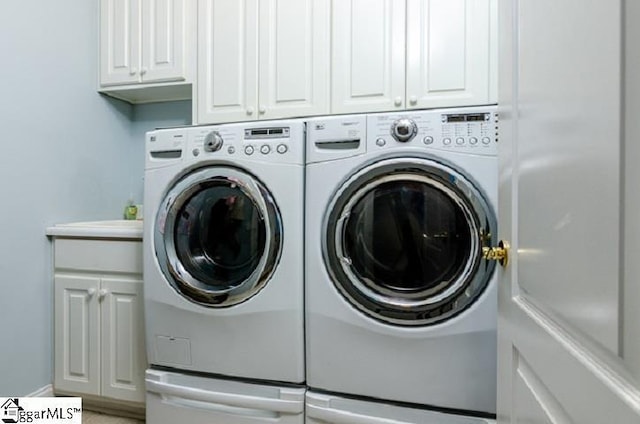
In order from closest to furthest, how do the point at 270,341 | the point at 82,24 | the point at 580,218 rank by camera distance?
the point at 580,218 → the point at 270,341 → the point at 82,24

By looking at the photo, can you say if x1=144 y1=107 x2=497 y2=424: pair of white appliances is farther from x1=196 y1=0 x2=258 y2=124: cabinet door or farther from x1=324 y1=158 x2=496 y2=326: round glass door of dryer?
x1=196 y1=0 x2=258 y2=124: cabinet door

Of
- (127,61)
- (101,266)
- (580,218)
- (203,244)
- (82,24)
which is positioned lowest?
(101,266)

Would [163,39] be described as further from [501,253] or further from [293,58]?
[501,253]

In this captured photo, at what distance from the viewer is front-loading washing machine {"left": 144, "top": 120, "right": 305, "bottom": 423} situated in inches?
51.6

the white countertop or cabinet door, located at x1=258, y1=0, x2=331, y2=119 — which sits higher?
cabinet door, located at x1=258, y1=0, x2=331, y2=119

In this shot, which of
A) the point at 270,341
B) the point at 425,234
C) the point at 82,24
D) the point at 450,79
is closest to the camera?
the point at 425,234

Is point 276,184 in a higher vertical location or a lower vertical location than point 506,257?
higher

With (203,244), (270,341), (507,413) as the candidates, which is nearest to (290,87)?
(203,244)

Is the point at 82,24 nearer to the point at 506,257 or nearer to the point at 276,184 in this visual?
the point at 276,184

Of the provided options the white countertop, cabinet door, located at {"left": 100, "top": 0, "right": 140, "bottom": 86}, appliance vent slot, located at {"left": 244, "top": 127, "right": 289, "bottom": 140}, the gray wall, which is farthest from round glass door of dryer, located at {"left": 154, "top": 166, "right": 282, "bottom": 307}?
cabinet door, located at {"left": 100, "top": 0, "right": 140, "bottom": 86}

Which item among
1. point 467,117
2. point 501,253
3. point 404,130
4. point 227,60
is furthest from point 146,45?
point 501,253

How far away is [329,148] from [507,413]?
87 centimetres

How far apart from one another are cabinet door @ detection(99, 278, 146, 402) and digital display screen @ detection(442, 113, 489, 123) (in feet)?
4.70

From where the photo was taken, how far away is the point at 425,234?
3.97 ft
